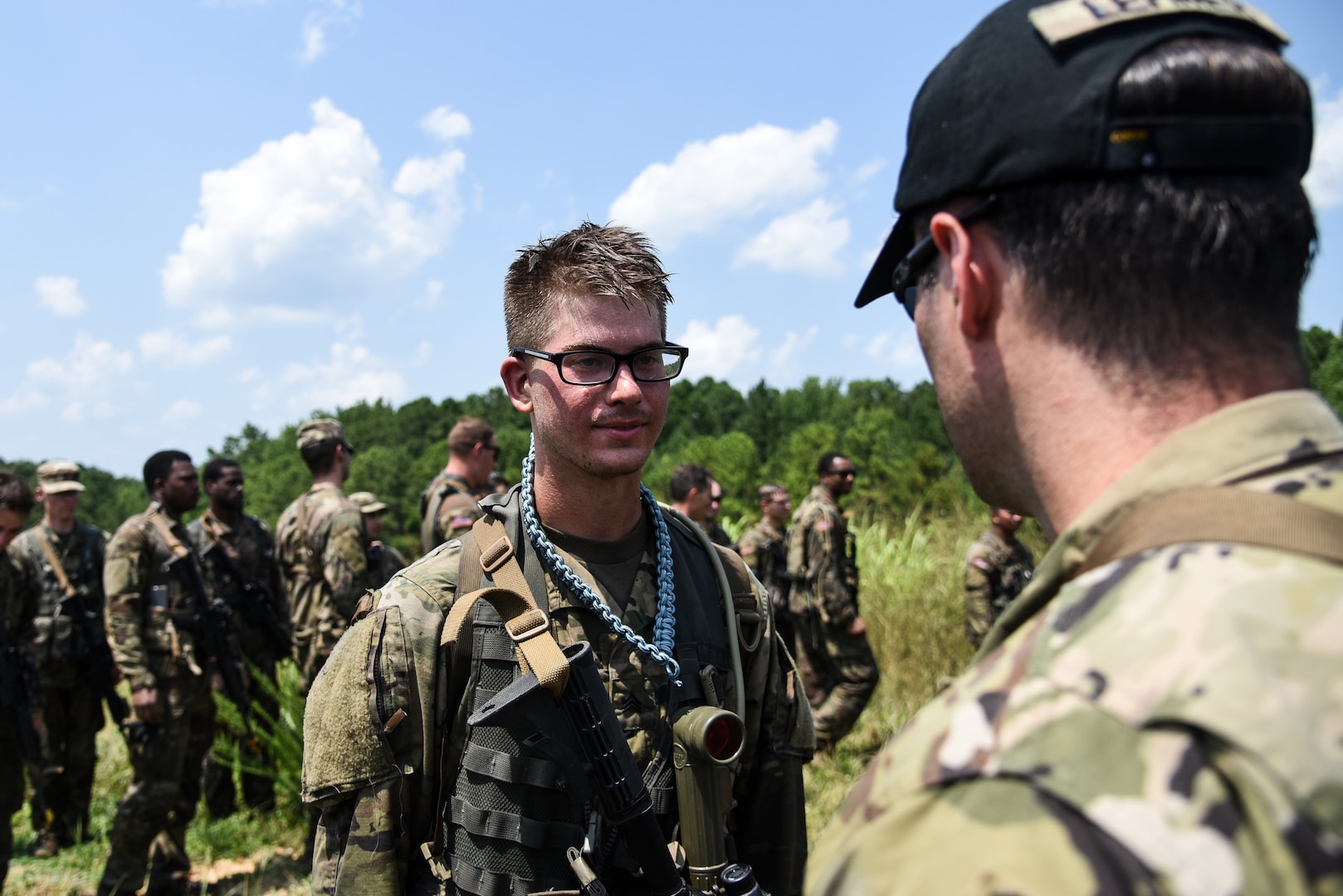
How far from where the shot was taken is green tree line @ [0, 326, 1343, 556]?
22109 mm

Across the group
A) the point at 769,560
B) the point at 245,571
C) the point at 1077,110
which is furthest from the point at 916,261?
the point at 769,560

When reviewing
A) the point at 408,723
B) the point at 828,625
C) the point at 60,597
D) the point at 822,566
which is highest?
the point at 60,597

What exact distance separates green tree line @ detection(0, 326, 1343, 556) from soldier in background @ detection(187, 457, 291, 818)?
9984 millimetres

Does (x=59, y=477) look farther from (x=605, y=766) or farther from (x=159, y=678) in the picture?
(x=605, y=766)

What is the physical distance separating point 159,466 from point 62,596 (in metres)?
1.40

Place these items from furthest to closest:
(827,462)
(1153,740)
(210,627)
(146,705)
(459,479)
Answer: (827,462) < (459,479) < (210,627) < (146,705) < (1153,740)

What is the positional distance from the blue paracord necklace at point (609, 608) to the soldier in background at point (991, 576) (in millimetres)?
5821

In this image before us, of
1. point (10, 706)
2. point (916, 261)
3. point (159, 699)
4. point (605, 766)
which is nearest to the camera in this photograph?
point (916, 261)

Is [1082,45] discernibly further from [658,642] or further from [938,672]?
[938,672]

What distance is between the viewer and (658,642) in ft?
6.98

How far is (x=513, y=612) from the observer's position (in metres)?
1.96

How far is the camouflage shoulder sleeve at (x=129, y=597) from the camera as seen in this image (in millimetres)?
5402

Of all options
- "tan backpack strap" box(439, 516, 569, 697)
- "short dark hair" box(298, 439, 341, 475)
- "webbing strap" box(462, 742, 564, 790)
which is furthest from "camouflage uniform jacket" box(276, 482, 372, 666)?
"webbing strap" box(462, 742, 564, 790)

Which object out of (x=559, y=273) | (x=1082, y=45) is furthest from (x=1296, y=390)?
(x=559, y=273)
